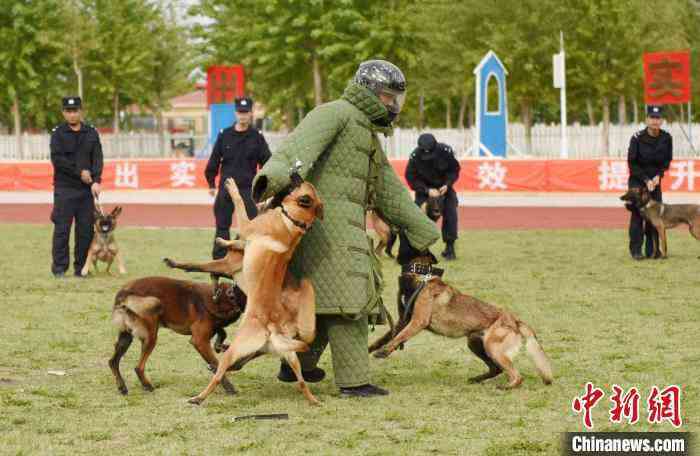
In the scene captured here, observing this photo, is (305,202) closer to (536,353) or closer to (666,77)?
(536,353)

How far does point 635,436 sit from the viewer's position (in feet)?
20.3

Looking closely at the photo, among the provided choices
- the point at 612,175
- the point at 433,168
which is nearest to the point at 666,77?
the point at 612,175

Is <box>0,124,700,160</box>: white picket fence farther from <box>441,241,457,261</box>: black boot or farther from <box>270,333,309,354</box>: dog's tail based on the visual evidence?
<box>270,333,309,354</box>: dog's tail

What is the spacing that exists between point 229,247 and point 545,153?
38721 millimetres

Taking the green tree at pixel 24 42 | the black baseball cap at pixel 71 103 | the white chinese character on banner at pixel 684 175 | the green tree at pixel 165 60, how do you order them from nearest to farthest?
the black baseball cap at pixel 71 103 → the white chinese character on banner at pixel 684 175 → the green tree at pixel 24 42 → the green tree at pixel 165 60

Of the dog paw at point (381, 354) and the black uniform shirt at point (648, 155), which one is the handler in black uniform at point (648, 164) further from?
the dog paw at point (381, 354)

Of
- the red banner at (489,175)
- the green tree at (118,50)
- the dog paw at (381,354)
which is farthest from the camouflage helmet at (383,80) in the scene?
the green tree at (118,50)

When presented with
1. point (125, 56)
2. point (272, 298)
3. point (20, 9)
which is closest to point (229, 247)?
point (272, 298)

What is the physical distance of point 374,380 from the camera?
813 centimetres

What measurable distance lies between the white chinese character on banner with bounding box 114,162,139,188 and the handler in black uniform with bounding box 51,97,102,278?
59.1 feet

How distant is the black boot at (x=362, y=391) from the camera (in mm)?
7395

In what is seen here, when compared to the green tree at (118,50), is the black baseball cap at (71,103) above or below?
below

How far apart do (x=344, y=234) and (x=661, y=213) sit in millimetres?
10505

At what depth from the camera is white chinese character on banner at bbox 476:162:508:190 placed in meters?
29.3
